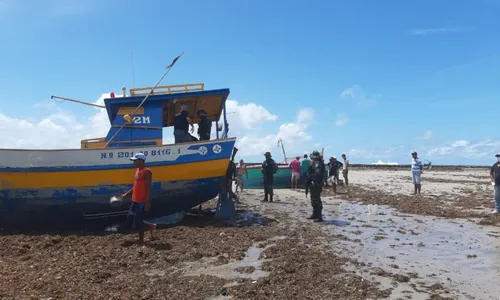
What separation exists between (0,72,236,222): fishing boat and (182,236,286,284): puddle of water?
379cm

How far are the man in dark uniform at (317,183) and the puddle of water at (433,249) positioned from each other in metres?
0.96

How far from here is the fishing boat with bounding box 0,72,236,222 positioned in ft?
31.1

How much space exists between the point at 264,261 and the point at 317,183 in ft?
15.6

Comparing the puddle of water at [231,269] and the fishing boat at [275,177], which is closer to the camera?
the puddle of water at [231,269]

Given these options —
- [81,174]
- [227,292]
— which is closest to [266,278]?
[227,292]

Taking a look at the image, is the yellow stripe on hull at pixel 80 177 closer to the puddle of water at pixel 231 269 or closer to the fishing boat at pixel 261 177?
the puddle of water at pixel 231 269

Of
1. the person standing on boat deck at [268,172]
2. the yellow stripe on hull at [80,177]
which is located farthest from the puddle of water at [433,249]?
the person standing on boat deck at [268,172]

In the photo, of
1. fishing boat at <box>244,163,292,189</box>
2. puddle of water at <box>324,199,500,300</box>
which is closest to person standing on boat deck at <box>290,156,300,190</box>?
fishing boat at <box>244,163,292,189</box>

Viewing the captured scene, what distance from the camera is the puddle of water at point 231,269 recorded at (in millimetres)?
5961

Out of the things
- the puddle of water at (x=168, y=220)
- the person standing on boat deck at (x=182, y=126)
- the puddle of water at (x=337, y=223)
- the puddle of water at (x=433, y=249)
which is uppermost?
the person standing on boat deck at (x=182, y=126)

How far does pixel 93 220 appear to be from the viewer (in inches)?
407

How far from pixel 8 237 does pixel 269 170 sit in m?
9.49

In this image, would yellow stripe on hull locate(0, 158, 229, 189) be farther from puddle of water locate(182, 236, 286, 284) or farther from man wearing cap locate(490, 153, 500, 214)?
man wearing cap locate(490, 153, 500, 214)

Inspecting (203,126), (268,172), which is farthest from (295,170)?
(203,126)
